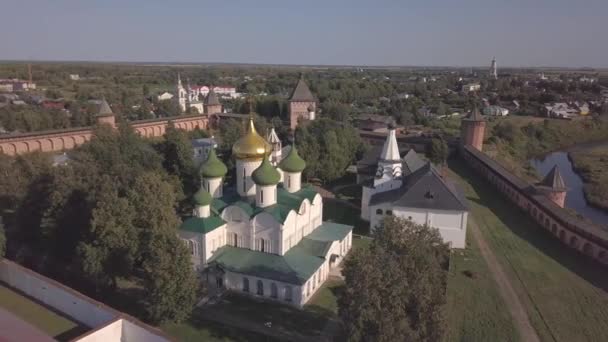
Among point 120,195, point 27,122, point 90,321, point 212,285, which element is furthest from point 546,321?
point 27,122

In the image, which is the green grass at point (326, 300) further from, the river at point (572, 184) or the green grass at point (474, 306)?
the river at point (572, 184)

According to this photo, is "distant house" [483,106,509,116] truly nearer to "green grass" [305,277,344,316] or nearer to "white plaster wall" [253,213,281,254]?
"green grass" [305,277,344,316]

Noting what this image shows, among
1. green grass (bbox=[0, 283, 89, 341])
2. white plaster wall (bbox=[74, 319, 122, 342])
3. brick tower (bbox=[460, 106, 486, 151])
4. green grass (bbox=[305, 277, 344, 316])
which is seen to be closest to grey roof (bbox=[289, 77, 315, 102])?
brick tower (bbox=[460, 106, 486, 151])

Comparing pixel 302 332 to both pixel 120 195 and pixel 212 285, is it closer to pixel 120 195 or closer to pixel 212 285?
pixel 212 285

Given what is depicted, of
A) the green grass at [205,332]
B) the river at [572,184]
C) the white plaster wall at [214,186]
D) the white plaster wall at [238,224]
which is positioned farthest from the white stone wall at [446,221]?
the river at [572,184]

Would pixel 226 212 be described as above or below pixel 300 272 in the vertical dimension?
above

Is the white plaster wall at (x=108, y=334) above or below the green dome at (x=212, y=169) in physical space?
below

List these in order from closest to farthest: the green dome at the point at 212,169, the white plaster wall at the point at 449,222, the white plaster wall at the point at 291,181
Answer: the green dome at the point at 212,169 → the white plaster wall at the point at 291,181 → the white plaster wall at the point at 449,222

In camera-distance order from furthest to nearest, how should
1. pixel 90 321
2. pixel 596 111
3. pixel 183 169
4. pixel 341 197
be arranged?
pixel 596 111 → pixel 341 197 → pixel 183 169 → pixel 90 321
